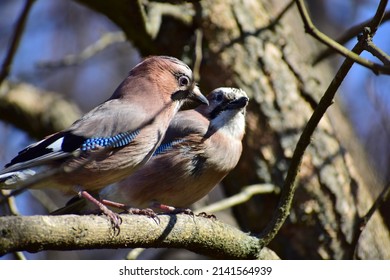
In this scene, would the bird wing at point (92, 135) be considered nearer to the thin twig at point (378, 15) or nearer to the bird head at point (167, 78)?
the bird head at point (167, 78)

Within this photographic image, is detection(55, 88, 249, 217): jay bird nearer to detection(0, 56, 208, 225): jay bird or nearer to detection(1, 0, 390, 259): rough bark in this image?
detection(1, 0, 390, 259): rough bark

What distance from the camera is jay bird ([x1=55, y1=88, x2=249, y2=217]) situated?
18.1ft

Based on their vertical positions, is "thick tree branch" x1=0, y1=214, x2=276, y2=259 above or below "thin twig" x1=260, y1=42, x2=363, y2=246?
below

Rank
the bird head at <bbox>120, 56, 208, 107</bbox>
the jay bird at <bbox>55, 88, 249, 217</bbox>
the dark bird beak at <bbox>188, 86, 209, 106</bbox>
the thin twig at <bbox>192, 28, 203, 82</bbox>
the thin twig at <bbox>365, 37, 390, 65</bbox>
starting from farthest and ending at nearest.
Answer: the thin twig at <bbox>192, 28, 203, 82</bbox> < the jay bird at <bbox>55, 88, 249, 217</bbox> < the dark bird beak at <bbox>188, 86, 209, 106</bbox> < the bird head at <bbox>120, 56, 208, 107</bbox> < the thin twig at <bbox>365, 37, 390, 65</bbox>

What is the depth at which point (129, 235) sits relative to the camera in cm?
398

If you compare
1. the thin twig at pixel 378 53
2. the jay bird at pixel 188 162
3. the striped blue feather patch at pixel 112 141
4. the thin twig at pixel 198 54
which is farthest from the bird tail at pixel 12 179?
the thin twig at pixel 198 54

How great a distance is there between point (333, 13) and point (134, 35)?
558cm

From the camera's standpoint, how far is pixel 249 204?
6336mm

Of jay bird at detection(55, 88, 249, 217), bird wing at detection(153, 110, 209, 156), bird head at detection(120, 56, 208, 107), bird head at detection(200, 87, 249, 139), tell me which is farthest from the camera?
bird head at detection(200, 87, 249, 139)

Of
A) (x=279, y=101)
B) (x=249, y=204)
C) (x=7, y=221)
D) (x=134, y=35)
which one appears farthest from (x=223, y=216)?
(x=7, y=221)

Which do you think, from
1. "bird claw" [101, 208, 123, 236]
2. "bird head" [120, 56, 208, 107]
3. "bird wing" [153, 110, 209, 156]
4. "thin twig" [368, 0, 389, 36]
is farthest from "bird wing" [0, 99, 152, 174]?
"thin twig" [368, 0, 389, 36]

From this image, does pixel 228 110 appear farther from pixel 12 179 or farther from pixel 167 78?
pixel 12 179

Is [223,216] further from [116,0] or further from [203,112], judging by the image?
[116,0]

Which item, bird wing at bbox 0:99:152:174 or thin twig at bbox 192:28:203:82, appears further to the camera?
thin twig at bbox 192:28:203:82
